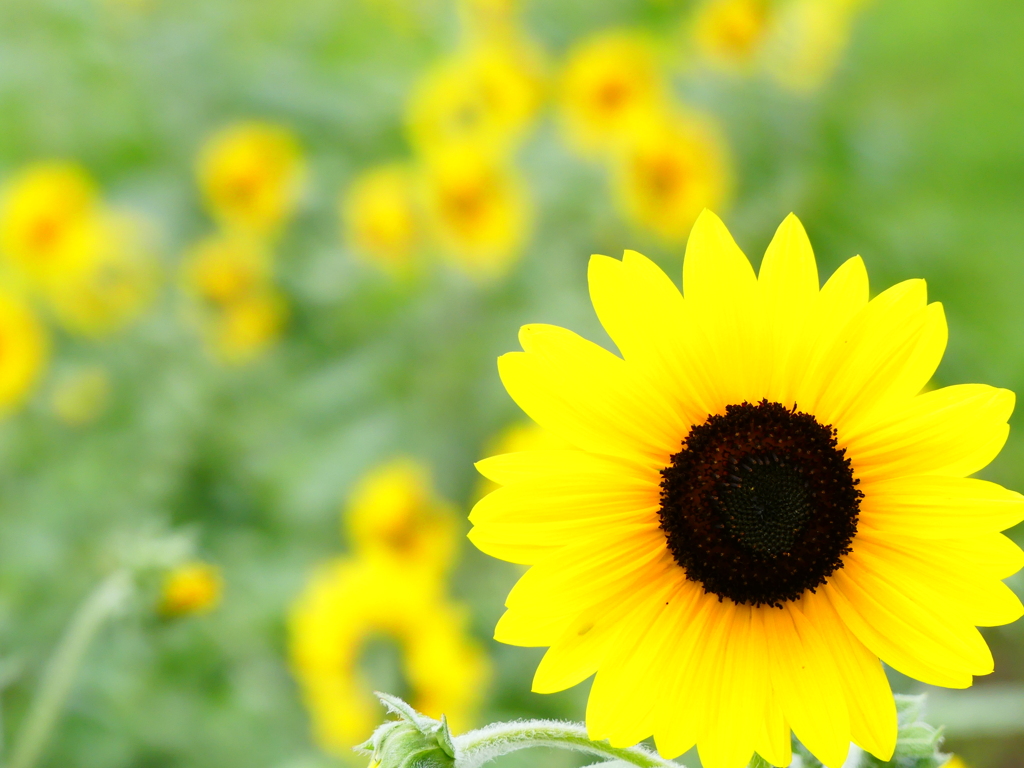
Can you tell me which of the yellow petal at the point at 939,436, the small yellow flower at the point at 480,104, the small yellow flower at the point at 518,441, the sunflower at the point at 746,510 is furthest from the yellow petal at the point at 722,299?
the small yellow flower at the point at 480,104

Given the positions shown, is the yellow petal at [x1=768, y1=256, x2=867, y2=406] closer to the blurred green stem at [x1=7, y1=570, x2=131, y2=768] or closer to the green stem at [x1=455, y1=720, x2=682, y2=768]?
the green stem at [x1=455, y1=720, x2=682, y2=768]

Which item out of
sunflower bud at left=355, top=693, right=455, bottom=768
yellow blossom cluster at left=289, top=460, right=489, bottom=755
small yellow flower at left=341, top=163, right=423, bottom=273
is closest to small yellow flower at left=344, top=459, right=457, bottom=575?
yellow blossom cluster at left=289, top=460, right=489, bottom=755

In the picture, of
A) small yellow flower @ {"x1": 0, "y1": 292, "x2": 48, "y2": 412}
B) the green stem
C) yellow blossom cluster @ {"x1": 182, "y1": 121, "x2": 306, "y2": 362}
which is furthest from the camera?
yellow blossom cluster @ {"x1": 182, "y1": 121, "x2": 306, "y2": 362}

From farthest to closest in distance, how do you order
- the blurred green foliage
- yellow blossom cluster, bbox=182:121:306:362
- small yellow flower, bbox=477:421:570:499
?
yellow blossom cluster, bbox=182:121:306:362 < the blurred green foliage < small yellow flower, bbox=477:421:570:499

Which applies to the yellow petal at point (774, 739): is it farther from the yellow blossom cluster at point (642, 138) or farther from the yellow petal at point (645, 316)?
the yellow blossom cluster at point (642, 138)

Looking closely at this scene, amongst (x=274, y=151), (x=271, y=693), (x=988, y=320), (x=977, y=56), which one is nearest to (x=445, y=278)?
(x=274, y=151)

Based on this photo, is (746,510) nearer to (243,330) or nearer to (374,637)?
Answer: (374,637)

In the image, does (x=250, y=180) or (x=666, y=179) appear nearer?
(x=666, y=179)

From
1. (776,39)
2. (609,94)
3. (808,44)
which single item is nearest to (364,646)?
(609,94)
